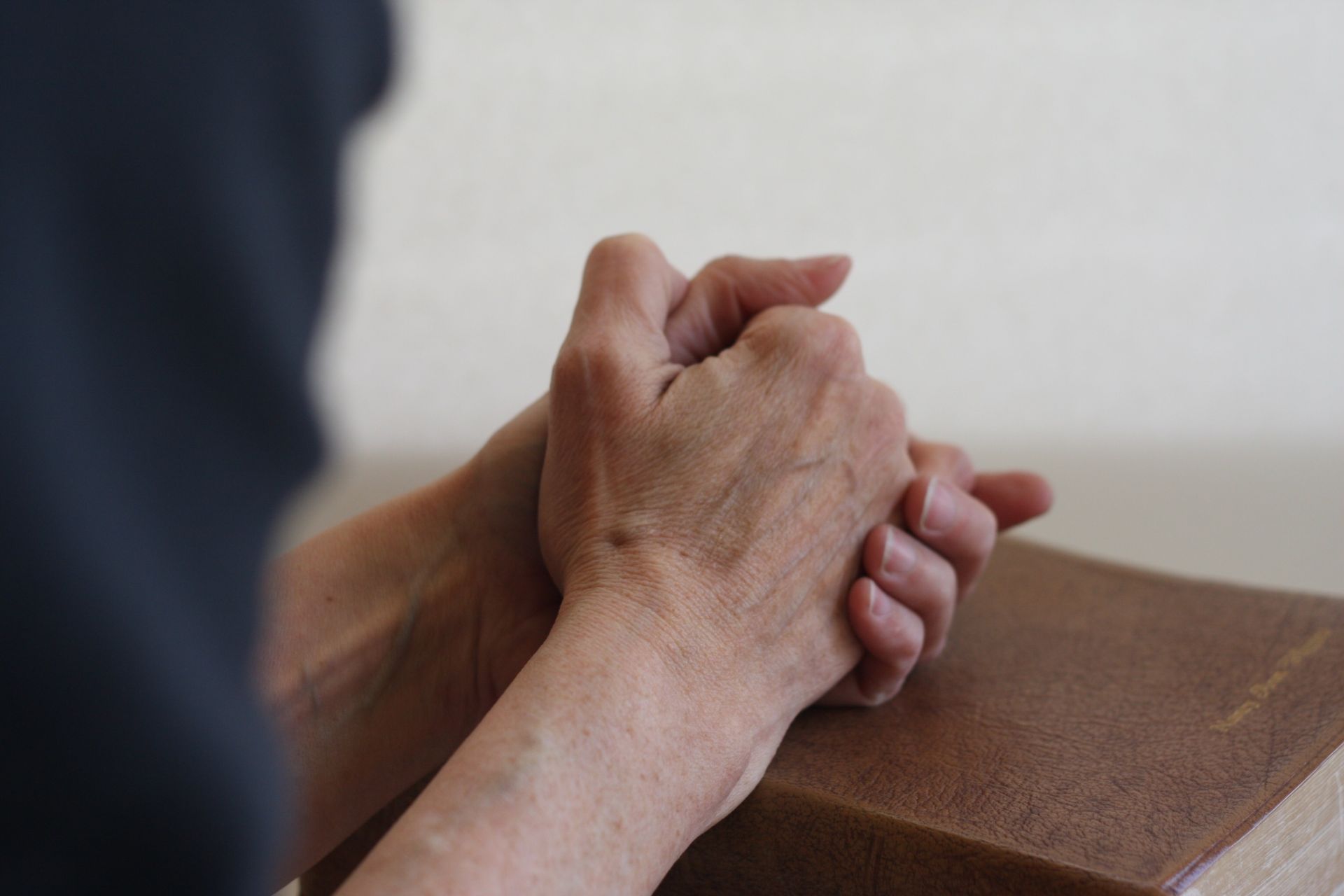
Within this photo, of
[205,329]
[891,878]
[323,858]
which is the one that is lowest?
[323,858]

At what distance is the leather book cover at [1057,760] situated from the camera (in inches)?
18.7

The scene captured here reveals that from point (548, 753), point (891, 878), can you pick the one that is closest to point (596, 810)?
point (548, 753)

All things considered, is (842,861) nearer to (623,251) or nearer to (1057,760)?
(1057,760)

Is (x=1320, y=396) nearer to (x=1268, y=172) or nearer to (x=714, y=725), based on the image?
(x=1268, y=172)

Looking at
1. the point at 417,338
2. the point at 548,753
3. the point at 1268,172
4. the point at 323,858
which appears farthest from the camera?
the point at 417,338

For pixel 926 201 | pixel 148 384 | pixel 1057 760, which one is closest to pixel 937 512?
pixel 1057 760

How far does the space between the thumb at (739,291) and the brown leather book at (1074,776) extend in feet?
0.79

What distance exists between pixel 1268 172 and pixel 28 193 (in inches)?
66.9

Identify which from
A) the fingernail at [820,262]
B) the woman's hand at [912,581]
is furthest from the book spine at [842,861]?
the fingernail at [820,262]

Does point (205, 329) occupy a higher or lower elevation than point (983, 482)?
higher

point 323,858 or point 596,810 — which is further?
point 323,858

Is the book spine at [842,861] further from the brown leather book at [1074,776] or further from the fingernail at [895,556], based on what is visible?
the fingernail at [895,556]

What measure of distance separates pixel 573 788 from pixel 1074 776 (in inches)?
9.7

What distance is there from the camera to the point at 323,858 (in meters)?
0.67
